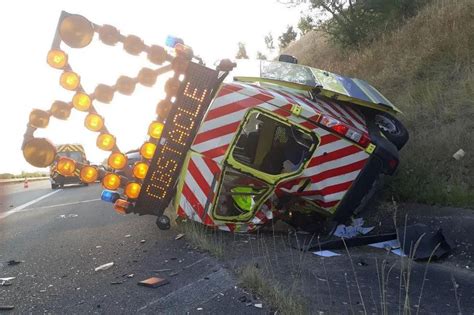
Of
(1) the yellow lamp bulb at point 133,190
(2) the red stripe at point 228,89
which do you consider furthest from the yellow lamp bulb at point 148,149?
(2) the red stripe at point 228,89

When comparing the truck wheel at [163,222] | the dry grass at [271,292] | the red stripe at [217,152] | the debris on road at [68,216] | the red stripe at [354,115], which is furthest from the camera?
the debris on road at [68,216]

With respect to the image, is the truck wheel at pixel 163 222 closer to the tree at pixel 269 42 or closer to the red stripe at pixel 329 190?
the red stripe at pixel 329 190

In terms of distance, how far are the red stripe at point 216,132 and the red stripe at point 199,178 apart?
0.25 metres

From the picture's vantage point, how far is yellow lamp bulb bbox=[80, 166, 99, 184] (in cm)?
472

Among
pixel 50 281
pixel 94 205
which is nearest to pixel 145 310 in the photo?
pixel 50 281

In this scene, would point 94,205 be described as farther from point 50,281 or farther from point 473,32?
point 473,32

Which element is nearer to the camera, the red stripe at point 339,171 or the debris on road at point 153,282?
the debris on road at point 153,282

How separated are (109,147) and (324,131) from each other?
2.19m

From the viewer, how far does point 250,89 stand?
5016 mm

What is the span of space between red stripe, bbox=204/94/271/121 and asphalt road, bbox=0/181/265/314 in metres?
1.39

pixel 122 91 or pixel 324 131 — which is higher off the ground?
pixel 122 91

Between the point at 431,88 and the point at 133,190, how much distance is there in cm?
624

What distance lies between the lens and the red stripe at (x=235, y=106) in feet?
16.1

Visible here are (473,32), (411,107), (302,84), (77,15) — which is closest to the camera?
(77,15)
